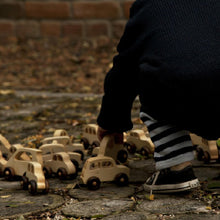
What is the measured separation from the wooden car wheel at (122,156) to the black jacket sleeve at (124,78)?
22cm

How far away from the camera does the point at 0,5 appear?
7.86 m

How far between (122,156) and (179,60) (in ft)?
2.78

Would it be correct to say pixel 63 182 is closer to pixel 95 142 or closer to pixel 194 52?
pixel 95 142

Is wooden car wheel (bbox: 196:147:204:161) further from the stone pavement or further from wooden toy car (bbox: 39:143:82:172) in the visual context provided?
wooden toy car (bbox: 39:143:82:172)

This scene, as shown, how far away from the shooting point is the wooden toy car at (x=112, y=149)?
246 cm

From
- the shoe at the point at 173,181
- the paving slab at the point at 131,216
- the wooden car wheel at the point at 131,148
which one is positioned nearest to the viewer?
the paving slab at the point at 131,216

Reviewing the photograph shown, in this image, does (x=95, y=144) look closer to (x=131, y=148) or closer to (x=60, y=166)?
(x=131, y=148)

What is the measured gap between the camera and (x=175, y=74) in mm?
1962

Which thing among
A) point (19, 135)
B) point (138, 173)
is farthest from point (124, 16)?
point (138, 173)

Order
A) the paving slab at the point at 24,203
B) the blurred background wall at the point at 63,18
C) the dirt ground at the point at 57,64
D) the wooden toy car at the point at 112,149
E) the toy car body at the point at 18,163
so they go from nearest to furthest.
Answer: the paving slab at the point at 24,203 < the toy car body at the point at 18,163 < the wooden toy car at the point at 112,149 < the dirt ground at the point at 57,64 < the blurred background wall at the point at 63,18

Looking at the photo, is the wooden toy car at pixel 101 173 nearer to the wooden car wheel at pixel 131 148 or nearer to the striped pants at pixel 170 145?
the striped pants at pixel 170 145

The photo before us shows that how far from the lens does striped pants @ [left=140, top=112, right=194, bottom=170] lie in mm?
2049

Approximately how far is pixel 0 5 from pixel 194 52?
6.50 meters

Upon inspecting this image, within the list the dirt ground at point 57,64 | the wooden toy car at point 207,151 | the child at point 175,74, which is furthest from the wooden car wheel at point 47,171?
the dirt ground at point 57,64
